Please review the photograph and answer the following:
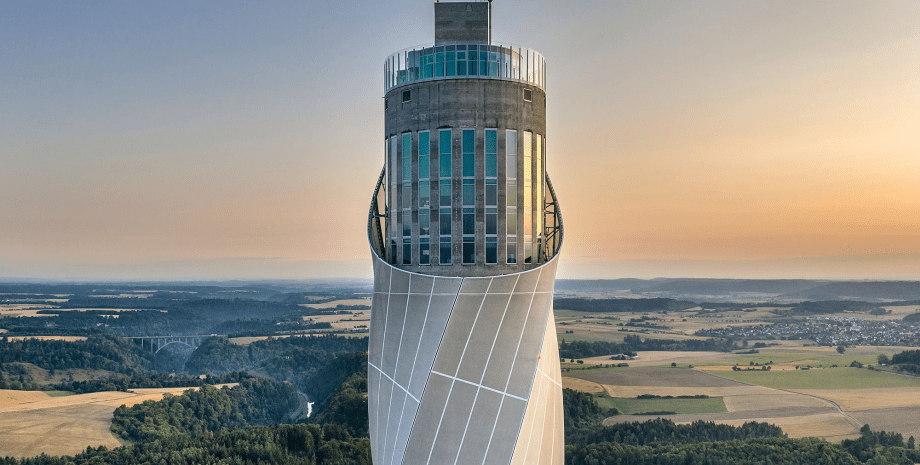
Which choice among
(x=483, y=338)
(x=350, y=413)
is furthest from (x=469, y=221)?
(x=350, y=413)

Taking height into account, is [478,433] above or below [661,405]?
above

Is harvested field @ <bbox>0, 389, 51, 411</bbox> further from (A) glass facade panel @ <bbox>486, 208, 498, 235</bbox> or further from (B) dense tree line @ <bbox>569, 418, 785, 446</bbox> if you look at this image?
(A) glass facade panel @ <bbox>486, 208, 498, 235</bbox>

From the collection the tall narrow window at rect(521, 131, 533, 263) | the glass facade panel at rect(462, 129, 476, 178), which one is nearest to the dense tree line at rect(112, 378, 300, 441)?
the tall narrow window at rect(521, 131, 533, 263)

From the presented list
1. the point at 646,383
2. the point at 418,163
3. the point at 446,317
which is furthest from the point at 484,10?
the point at 646,383

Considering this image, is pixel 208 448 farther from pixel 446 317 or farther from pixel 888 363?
pixel 888 363

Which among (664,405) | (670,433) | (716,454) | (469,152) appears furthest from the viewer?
(664,405)

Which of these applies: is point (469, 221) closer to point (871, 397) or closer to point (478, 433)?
point (478, 433)
